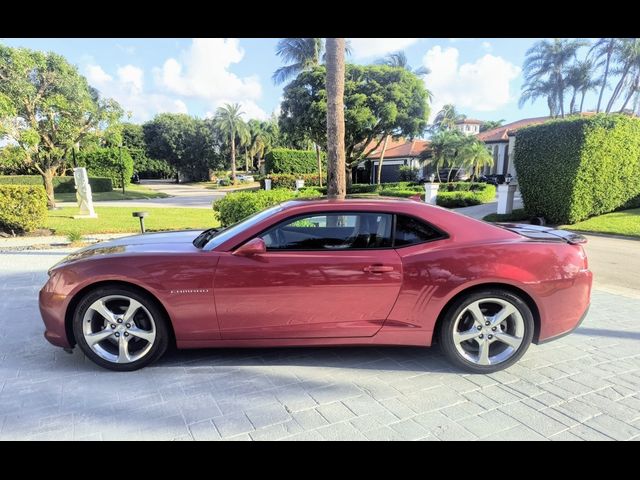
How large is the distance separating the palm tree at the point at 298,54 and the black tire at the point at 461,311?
3049 centimetres

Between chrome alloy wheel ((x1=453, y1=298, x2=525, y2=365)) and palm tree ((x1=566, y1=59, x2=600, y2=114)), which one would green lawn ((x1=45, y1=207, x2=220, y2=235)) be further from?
palm tree ((x1=566, y1=59, x2=600, y2=114))

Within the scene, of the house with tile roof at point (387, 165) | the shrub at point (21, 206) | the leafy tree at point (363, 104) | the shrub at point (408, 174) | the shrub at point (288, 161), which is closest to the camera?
the shrub at point (21, 206)

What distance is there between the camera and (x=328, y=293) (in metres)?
2.99

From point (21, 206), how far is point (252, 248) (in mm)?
10137

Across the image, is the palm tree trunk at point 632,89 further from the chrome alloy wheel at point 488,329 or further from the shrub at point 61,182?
the shrub at point 61,182

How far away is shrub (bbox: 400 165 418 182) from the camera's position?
38969 millimetres

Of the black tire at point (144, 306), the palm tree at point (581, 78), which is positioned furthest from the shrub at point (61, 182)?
the palm tree at point (581, 78)

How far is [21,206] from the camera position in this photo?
9.92m

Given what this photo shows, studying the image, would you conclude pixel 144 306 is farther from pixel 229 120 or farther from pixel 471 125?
pixel 471 125

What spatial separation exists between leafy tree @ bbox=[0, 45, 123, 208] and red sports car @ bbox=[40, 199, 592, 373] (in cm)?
1511

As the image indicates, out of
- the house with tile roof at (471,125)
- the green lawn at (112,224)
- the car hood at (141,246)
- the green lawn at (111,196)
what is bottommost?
the green lawn at (112,224)

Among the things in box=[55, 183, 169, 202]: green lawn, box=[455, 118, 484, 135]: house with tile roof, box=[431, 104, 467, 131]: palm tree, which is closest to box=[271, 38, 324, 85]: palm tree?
box=[55, 183, 169, 202]: green lawn

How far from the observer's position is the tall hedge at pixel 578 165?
11.0 meters
